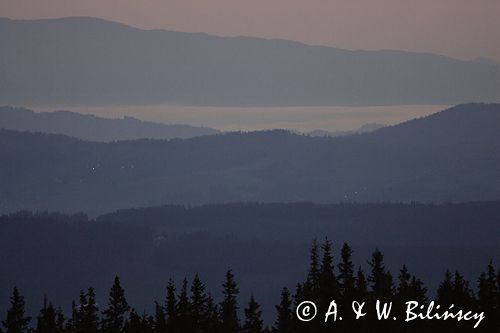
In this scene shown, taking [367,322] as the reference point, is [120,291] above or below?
above

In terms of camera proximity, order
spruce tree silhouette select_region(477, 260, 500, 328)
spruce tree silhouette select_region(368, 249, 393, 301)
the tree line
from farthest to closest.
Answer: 1. spruce tree silhouette select_region(368, 249, 393, 301)
2. spruce tree silhouette select_region(477, 260, 500, 328)
3. the tree line

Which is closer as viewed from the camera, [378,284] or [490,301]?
[378,284]

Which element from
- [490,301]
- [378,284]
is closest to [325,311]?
[378,284]

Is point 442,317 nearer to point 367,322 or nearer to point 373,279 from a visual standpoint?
point 367,322

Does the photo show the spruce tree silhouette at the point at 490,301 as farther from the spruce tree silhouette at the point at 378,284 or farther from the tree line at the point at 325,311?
the spruce tree silhouette at the point at 378,284

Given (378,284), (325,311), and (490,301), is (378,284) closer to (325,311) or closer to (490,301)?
(325,311)

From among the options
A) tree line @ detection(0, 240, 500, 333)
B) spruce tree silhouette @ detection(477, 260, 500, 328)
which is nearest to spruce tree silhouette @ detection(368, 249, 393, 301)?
tree line @ detection(0, 240, 500, 333)

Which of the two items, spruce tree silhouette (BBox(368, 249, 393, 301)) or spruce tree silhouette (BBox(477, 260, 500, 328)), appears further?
spruce tree silhouette (BBox(368, 249, 393, 301))

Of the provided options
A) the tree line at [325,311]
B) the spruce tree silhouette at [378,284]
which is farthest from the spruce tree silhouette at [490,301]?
the spruce tree silhouette at [378,284]

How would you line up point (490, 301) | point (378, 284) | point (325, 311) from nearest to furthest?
point (325, 311)
point (378, 284)
point (490, 301)

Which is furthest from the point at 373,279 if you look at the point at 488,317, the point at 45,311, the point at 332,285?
the point at 45,311

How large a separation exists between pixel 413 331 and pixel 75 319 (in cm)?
3553

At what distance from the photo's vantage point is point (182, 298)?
8706 centimetres

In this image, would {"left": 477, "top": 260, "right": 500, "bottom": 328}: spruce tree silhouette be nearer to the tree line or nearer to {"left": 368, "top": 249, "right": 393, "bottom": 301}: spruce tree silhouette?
the tree line
